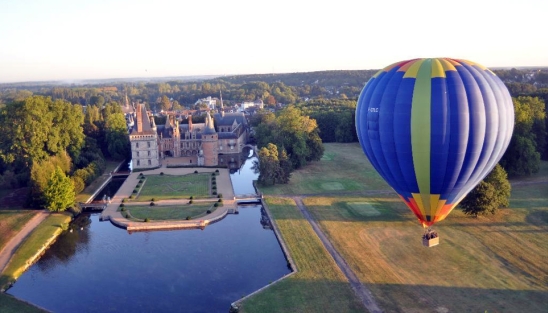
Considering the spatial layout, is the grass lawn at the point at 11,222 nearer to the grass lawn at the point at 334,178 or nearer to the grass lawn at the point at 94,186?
the grass lawn at the point at 94,186

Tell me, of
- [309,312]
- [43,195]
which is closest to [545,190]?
[309,312]

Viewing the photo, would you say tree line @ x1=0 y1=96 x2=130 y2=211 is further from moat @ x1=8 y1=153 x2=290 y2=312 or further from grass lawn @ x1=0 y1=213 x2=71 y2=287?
moat @ x1=8 y1=153 x2=290 y2=312

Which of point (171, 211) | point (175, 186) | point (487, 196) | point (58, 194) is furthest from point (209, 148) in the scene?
point (487, 196)

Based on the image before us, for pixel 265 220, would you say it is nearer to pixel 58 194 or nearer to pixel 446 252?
pixel 446 252

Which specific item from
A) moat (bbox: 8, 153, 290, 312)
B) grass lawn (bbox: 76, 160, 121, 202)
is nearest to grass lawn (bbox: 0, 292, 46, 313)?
moat (bbox: 8, 153, 290, 312)

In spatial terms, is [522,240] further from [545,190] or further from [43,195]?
[43,195]
